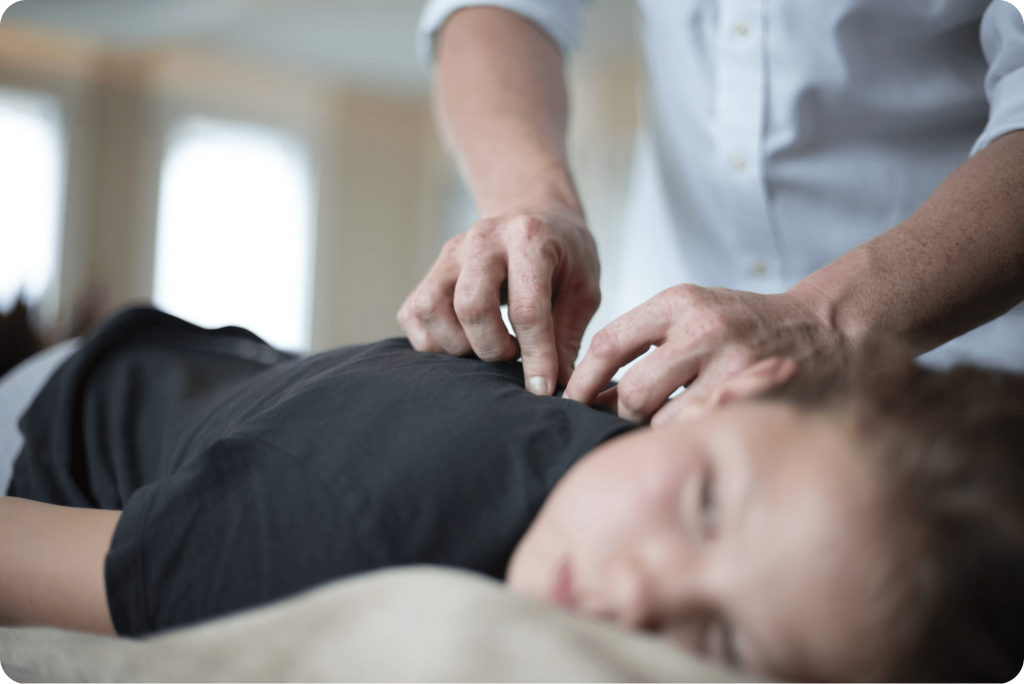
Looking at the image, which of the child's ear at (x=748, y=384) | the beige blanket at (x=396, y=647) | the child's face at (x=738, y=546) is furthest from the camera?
the child's ear at (x=748, y=384)

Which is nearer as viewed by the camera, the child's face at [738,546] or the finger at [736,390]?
the child's face at [738,546]

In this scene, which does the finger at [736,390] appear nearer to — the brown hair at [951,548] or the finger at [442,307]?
the brown hair at [951,548]

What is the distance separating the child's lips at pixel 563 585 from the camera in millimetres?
534

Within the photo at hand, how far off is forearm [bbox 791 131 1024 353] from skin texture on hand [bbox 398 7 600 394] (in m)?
0.26

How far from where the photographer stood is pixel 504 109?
3.80 ft

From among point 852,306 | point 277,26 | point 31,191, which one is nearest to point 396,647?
point 852,306

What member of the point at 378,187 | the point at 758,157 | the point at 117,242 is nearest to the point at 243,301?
the point at 117,242

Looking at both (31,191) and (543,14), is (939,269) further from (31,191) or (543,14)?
(31,191)

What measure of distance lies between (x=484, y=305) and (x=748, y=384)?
0.27 meters

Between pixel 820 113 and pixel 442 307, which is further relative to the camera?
pixel 820 113

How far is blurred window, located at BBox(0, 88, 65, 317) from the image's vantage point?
5.33m

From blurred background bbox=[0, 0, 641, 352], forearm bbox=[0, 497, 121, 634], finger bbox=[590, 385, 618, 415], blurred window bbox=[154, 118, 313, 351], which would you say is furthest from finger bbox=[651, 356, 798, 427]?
blurred window bbox=[154, 118, 313, 351]

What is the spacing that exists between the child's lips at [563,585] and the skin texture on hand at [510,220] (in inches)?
9.7

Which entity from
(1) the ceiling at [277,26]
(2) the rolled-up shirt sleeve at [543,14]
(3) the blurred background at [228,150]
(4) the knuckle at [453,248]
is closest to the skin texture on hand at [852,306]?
(4) the knuckle at [453,248]
